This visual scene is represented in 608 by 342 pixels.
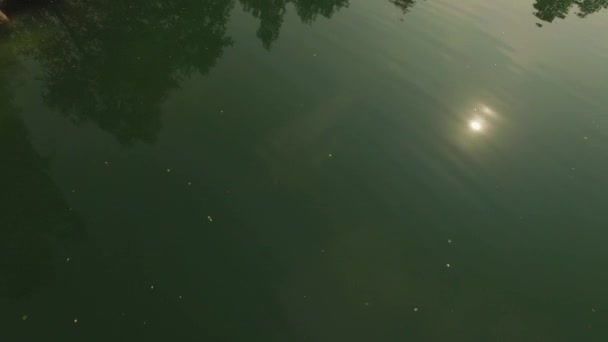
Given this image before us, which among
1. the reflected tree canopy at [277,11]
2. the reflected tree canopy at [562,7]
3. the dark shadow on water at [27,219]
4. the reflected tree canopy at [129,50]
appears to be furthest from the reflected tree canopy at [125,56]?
the reflected tree canopy at [562,7]

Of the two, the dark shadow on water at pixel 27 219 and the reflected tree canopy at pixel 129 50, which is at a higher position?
the reflected tree canopy at pixel 129 50

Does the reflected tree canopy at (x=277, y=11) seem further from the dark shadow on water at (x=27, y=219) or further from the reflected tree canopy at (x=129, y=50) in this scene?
the dark shadow on water at (x=27, y=219)

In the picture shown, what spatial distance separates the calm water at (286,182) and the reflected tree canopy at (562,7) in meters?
3.17

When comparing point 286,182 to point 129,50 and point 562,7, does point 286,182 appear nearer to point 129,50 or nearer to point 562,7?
point 129,50

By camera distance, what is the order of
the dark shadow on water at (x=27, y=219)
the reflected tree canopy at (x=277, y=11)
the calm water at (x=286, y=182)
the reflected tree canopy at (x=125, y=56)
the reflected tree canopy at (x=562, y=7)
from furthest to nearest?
the reflected tree canopy at (x=562, y=7), the reflected tree canopy at (x=277, y=11), the reflected tree canopy at (x=125, y=56), the calm water at (x=286, y=182), the dark shadow on water at (x=27, y=219)

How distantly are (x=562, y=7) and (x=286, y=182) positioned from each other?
41.2ft

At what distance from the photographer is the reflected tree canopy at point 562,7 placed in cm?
1223

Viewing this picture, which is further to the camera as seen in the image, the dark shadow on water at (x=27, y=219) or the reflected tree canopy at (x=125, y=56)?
the reflected tree canopy at (x=125, y=56)

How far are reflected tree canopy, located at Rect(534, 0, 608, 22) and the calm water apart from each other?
10.4ft

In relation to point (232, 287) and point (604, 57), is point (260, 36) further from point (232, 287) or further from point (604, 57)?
point (604, 57)

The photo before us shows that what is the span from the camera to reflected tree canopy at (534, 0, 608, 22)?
1223 cm

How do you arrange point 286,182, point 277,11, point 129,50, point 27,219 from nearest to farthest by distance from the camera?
point 27,219 < point 286,182 < point 129,50 < point 277,11

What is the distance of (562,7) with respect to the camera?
1282 cm

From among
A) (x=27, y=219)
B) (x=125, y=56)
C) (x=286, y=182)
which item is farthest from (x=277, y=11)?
(x=27, y=219)
